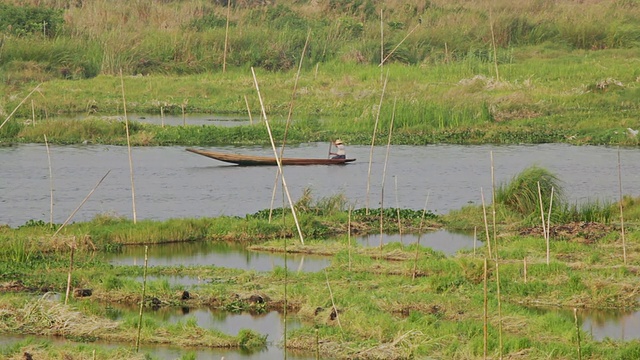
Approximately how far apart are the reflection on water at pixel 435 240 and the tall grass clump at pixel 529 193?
2.98ft

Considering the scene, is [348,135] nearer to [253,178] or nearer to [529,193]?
[253,178]

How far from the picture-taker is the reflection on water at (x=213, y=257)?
15.0 metres

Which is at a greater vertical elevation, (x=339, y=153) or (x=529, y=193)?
(x=529, y=193)

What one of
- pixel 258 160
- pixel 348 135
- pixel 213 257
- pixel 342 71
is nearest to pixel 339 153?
pixel 258 160

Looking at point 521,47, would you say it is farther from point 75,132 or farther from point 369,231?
point 369,231

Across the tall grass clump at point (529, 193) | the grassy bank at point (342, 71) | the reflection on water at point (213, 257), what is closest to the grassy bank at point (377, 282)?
the tall grass clump at point (529, 193)

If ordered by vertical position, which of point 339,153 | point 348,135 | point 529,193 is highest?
point 529,193

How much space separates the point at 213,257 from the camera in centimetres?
1569

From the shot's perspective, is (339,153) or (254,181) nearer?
(254,181)

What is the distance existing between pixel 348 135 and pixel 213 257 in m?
11.4

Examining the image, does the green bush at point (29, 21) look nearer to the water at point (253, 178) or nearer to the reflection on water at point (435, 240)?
the water at point (253, 178)

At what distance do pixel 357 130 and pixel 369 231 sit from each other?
1023 cm

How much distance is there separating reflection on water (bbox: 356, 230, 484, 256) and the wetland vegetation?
11.1 inches

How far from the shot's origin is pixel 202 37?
3503 centimetres
